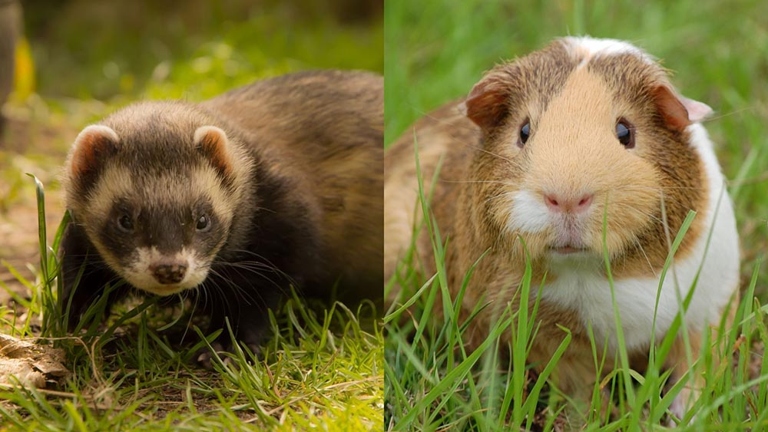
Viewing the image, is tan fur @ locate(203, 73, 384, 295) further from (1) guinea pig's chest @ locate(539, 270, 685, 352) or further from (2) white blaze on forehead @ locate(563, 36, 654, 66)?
(2) white blaze on forehead @ locate(563, 36, 654, 66)

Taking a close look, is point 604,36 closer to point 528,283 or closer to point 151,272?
point 528,283

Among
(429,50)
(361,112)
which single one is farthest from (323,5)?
(361,112)

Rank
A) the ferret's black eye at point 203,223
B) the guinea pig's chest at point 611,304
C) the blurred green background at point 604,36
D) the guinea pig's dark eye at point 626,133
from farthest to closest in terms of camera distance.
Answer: the blurred green background at point 604,36, the ferret's black eye at point 203,223, the guinea pig's chest at point 611,304, the guinea pig's dark eye at point 626,133

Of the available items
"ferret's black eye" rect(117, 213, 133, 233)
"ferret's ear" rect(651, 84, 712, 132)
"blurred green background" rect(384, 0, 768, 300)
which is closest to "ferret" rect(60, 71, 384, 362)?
"ferret's black eye" rect(117, 213, 133, 233)

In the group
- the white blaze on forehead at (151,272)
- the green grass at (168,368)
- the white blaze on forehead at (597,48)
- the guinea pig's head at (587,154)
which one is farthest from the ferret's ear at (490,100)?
the white blaze on forehead at (151,272)

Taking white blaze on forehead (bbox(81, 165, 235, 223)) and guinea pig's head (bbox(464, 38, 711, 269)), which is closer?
guinea pig's head (bbox(464, 38, 711, 269))

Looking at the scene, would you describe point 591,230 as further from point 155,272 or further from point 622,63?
point 155,272

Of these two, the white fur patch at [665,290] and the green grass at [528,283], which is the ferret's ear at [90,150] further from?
the white fur patch at [665,290]
